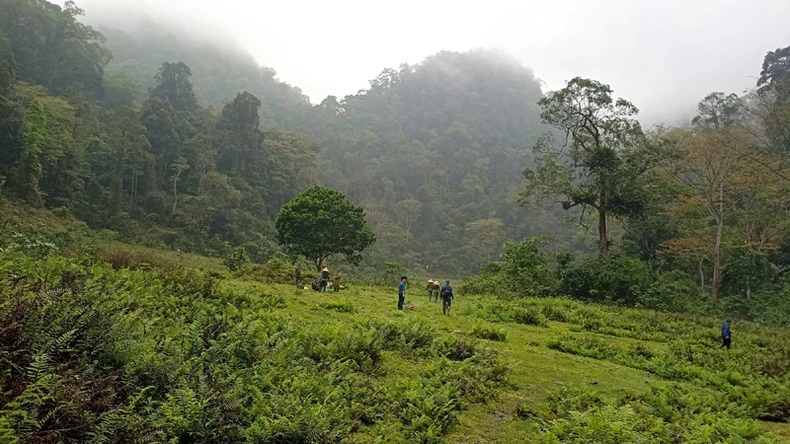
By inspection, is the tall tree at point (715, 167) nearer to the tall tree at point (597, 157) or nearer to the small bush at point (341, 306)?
the tall tree at point (597, 157)

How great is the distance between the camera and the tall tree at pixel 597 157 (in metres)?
28.9

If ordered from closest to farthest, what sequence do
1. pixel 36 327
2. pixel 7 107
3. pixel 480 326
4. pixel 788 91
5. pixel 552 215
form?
pixel 36 327 → pixel 480 326 → pixel 7 107 → pixel 788 91 → pixel 552 215

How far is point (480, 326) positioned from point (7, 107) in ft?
128

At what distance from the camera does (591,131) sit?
3141 centimetres

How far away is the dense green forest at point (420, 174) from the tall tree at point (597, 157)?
0.11 meters

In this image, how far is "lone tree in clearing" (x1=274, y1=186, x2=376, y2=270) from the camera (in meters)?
27.8

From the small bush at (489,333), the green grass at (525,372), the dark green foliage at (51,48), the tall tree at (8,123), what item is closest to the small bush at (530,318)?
the green grass at (525,372)

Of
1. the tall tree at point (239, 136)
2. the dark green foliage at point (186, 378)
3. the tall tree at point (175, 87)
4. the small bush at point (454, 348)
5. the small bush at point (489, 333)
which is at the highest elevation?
the tall tree at point (175, 87)

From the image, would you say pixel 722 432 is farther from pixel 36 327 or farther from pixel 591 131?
pixel 591 131

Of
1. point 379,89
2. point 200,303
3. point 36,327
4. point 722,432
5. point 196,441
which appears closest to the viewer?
point 196,441

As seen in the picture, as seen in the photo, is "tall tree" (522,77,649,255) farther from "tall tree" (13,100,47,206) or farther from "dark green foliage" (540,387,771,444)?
"tall tree" (13,100,47,206)

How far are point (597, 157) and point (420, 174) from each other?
58047 millimetres

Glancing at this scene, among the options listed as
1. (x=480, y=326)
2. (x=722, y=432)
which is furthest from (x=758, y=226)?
(x=722, y=432)

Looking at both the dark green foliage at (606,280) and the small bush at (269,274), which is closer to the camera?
the small bush at (269,274)
